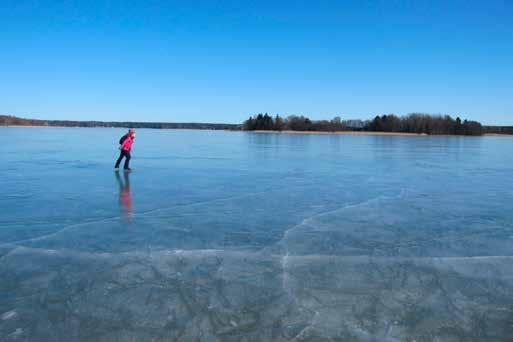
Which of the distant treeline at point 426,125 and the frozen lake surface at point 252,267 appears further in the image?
the distant treeline at point 426,125

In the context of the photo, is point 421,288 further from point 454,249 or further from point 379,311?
point 454,249

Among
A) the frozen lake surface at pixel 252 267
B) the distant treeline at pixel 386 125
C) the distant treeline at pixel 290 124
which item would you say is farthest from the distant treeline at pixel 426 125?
the frozen lake surface at pixel 252 267

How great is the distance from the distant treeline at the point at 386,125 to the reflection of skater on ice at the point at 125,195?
93.7 m

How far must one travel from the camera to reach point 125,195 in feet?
26.5

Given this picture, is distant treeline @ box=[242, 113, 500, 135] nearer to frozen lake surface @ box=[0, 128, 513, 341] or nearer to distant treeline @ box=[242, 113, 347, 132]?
distant treeline @ box=[242, 113, 347, 132]

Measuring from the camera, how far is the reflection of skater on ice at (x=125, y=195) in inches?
262

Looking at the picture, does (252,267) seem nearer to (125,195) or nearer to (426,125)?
(125,195)

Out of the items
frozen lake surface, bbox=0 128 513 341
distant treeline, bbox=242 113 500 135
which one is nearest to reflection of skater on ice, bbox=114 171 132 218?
frozen lake surface, bbox=0 128 513 341

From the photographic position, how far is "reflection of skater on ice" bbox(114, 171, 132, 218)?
21.8 ft

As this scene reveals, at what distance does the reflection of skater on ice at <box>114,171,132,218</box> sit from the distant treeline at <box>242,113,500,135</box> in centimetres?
9367

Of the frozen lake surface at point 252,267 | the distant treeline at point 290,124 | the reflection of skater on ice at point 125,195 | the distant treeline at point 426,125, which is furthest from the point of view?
the distant treeline at point 290,124

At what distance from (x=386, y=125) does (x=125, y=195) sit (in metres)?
97.8

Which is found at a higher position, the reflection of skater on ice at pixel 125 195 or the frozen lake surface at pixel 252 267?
the reflection of skater on ice at pixel 125 195

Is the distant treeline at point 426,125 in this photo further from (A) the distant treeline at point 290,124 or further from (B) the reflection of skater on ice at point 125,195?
(B) the reflection of skater on ice at point 125,195
